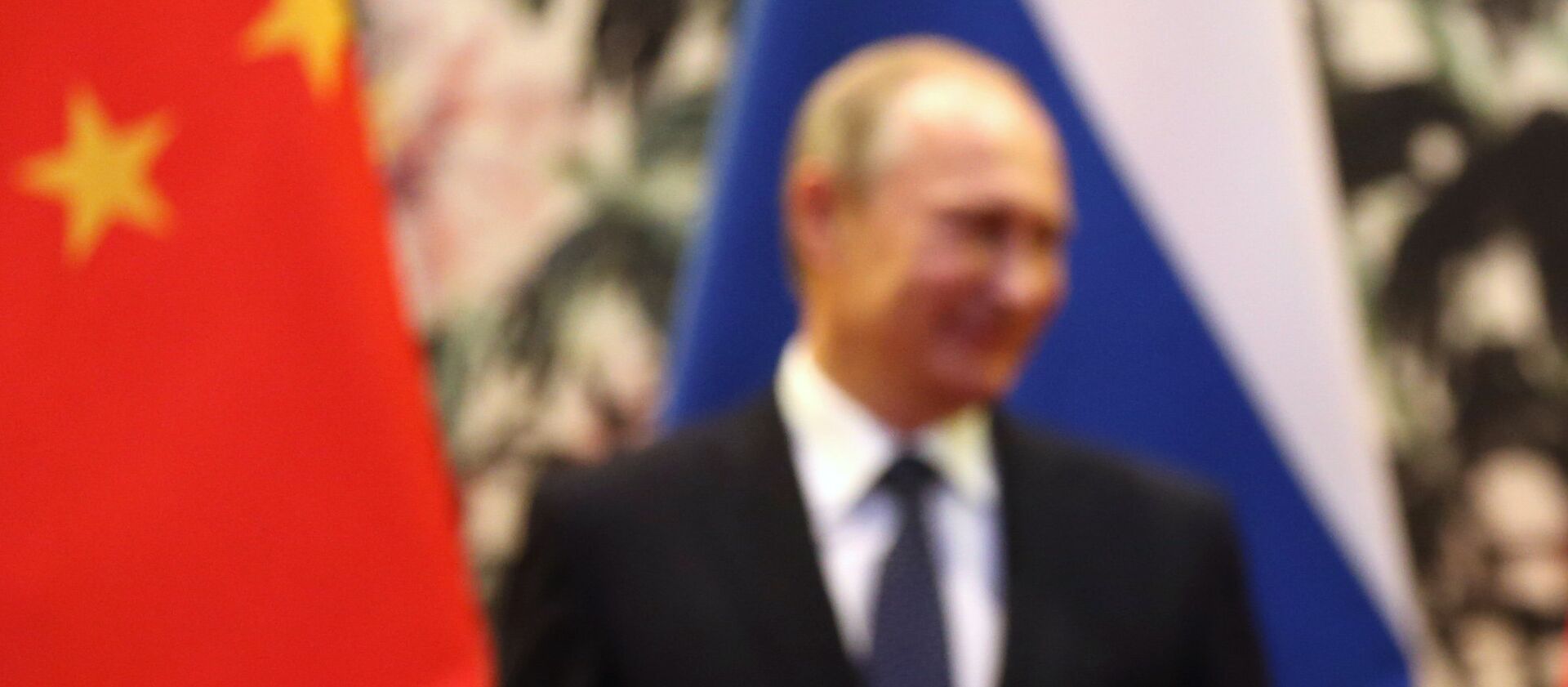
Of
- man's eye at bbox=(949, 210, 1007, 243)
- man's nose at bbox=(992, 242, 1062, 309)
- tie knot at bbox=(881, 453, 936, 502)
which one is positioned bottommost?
tie knot at bbox=(881, 453, 936, 502)

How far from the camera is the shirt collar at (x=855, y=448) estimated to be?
1039 millimetres

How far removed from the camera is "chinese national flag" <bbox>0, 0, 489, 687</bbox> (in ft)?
4.90

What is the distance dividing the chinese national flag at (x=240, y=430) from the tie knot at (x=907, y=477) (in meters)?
0.57

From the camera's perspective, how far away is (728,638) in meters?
0.99

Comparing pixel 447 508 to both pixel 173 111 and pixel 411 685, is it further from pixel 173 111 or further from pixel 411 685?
pixel 173 111

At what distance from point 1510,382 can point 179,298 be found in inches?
43.1

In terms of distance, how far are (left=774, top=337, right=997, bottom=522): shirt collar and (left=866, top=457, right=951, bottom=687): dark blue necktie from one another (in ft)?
0.11

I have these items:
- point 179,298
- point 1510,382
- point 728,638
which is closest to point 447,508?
point 179,298

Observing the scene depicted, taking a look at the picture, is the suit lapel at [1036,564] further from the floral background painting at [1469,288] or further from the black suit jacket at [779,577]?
the floral background painting at [1469,288]

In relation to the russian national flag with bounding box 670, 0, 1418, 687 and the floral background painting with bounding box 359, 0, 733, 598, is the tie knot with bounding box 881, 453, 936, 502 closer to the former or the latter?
the russian national flag with bounding box 670, 0, 1418, 687

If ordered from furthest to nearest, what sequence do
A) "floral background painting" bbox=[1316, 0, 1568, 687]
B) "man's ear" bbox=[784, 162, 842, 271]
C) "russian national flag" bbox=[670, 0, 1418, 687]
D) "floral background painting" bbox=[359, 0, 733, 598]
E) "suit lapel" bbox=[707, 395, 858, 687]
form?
"floral background painting" bbox=[359, 0, 733, 598] → "floral background painting" bbox=[1316, 0, 1568, 687] → "russian national flag" bbox=[670, 0, 1418, 687] → "man's ear" bbox=[784, 162, 842, 271] → "suit lapel" bbox=[707, 395, 858, 687]

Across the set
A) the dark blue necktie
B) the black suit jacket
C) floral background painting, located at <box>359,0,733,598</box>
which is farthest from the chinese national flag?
the dark blue necktie

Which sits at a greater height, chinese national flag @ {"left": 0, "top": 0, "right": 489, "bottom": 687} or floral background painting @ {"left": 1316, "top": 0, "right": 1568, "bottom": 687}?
chinese national flag @ {"left": 0, "top": 0, "right": 489, "bottom": 687}

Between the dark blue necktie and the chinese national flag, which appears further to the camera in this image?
the chinese national flag
